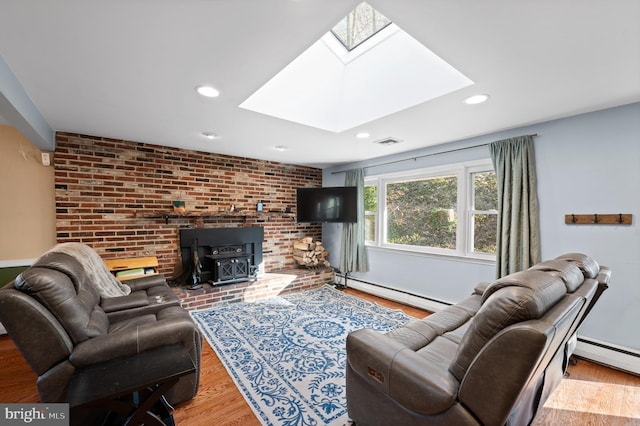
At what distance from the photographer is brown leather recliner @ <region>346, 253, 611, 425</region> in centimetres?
94

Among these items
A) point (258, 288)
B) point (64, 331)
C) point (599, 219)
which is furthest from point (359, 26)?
point (258, 288)

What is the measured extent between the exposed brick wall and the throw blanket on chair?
0.99 metres

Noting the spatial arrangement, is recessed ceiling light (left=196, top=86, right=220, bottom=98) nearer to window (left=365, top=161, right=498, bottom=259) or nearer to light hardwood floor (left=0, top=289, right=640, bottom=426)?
light hardwood floor (left=0, top=289, right=640, bottom=426)

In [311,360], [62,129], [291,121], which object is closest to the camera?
[311,360]

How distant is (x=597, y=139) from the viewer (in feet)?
7.52

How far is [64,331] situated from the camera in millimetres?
1407

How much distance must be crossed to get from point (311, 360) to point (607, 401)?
83.0 inches

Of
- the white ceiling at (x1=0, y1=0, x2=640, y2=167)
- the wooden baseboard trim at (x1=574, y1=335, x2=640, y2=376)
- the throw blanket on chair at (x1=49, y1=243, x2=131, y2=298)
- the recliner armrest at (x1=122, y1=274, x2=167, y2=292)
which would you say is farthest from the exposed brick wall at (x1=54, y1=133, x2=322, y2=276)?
the wooden baseboard trim at (x1=574, y1=335, x2=640, y2=376)

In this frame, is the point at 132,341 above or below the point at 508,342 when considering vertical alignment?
below

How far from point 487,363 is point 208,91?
2.24 m

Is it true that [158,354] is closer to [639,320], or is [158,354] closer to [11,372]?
[11,372]

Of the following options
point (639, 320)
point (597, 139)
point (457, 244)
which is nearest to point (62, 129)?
point (457, 244)

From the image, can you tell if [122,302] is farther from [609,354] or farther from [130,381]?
[609,354]

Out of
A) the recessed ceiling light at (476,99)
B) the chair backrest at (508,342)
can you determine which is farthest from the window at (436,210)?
the chair backrest at (508,342)
